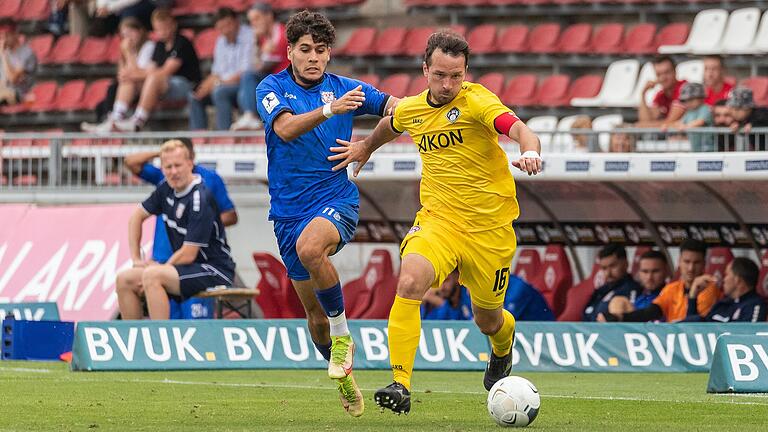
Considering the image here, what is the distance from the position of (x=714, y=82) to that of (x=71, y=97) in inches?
450

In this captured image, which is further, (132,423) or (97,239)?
(97,239)

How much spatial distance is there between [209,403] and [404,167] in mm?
6257

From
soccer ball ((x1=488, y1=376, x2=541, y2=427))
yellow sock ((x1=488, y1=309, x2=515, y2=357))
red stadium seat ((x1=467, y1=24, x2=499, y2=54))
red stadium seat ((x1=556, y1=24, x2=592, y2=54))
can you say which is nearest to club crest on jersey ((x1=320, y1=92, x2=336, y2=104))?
yellow sock ((x1=488, y1=309, x2=515, y2=357))

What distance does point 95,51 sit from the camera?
24.1 meters

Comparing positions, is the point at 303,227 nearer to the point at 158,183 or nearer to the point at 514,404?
the point at 514,404

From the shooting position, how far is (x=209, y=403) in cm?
902

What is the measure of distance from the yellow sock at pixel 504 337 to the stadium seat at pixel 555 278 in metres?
6.54

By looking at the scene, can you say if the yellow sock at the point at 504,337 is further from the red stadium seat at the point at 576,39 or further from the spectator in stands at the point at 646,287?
the red stadium seat at the point at 576,39

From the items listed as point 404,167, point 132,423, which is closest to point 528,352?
point 404,167

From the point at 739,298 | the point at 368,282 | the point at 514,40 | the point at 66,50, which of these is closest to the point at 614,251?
the point at 739,298

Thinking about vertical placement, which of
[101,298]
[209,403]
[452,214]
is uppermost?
[452,214]

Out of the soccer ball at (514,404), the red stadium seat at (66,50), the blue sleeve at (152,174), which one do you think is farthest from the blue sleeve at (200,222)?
the red stadium seat at (66,50)

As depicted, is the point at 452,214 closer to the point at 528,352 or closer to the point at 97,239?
the point at 528,352

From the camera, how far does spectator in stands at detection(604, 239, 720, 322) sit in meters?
13.4
